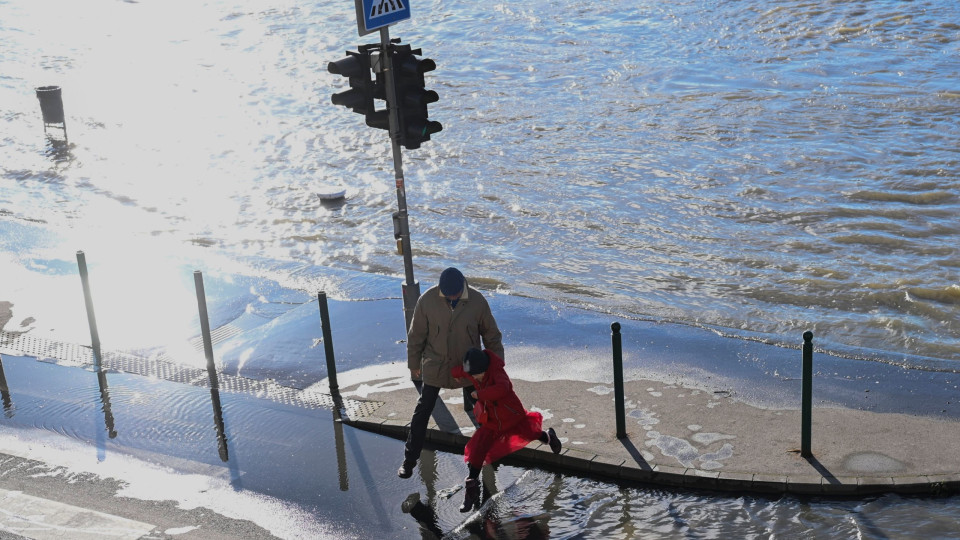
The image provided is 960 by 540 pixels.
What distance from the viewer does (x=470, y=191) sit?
59.9ft

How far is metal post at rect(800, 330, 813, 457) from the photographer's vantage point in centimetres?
721

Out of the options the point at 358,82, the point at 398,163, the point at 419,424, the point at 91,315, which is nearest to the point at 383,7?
the point at 358,82

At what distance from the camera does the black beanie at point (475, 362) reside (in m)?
7.14

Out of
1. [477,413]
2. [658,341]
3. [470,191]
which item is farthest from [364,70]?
[470,191]

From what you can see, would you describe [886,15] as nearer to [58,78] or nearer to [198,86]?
[198,86]

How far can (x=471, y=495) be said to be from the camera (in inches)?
283

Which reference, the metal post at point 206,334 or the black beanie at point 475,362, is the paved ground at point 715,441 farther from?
the metal post at point 206,334

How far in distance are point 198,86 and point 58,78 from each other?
4.84m

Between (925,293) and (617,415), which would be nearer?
(617,415)

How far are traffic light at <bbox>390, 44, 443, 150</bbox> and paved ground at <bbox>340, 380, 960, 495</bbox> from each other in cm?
226

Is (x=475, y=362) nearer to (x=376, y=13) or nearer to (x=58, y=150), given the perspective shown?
(x=376, y=13)

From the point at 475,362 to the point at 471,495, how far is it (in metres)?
0.92

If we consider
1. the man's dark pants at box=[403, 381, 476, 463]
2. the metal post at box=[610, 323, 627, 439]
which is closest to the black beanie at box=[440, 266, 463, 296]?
the man's dark pants at box=[403, 381, 476, 463]

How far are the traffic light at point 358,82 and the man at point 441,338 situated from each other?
208cm
